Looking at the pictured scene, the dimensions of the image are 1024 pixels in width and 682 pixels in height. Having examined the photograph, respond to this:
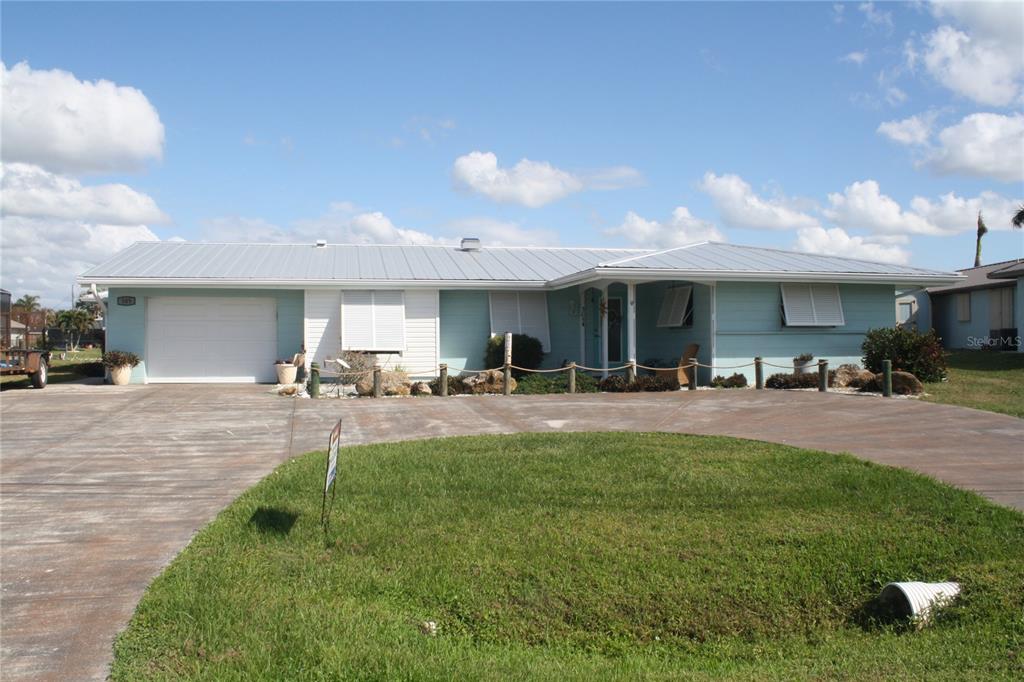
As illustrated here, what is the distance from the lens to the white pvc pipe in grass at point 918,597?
585 centimetres

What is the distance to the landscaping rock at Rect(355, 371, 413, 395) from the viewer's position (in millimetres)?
17969

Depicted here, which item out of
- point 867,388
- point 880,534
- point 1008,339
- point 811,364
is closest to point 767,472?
point 880,534

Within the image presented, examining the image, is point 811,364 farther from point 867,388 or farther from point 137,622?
point 137,622

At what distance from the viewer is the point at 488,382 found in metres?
19.2

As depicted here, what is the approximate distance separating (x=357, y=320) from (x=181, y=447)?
9.54 meters

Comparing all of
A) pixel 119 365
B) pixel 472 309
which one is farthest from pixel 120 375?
pixel 472 309

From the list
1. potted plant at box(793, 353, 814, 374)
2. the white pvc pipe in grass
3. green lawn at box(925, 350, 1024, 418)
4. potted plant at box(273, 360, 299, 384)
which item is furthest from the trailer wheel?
green lawn at box(925, 350, 1024, 418)

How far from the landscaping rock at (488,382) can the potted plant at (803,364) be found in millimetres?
6844

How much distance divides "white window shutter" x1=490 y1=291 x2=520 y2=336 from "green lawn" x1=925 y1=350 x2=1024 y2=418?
10.1m

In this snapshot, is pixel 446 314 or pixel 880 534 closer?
pixel 880 534

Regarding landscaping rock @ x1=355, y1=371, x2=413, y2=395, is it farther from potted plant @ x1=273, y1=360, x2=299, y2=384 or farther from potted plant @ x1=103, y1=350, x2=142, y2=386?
potted plant @ x1=103, y1=350, x2=142, y2=386

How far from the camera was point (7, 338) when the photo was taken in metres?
20.4

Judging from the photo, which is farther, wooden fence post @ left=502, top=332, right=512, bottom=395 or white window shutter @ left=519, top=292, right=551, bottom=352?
white window shutter @ left=519, top=292, right=551, bottom=352

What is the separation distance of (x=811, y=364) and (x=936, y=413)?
6.17 m
